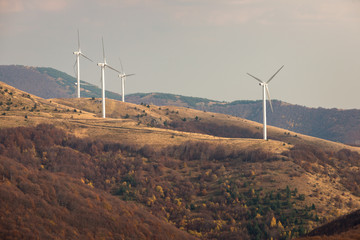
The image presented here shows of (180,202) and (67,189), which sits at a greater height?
(67,189)

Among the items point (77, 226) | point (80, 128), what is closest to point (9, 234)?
point (77, 226)

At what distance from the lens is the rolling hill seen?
6700 cm

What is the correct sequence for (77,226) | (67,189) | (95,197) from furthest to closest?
1. (95,197)
2. (67,189)
3. (77,226)

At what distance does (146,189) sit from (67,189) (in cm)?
4847

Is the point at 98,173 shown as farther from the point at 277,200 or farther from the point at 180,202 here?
the point at 277,200

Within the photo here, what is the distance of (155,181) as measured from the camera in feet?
418

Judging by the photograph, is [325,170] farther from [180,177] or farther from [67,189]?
[67,189]

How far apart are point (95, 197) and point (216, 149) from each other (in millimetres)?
75923

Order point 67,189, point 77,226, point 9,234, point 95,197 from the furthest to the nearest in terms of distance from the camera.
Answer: point 95,197 < point 67,189 < point 77,226 < point 9,234

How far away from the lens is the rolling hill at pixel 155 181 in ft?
220

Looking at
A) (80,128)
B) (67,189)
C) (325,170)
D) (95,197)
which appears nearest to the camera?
(67,189)

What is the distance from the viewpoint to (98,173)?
130125 mm

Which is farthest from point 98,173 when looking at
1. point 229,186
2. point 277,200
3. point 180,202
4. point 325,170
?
point 325,170

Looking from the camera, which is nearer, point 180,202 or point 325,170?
point 180,202
